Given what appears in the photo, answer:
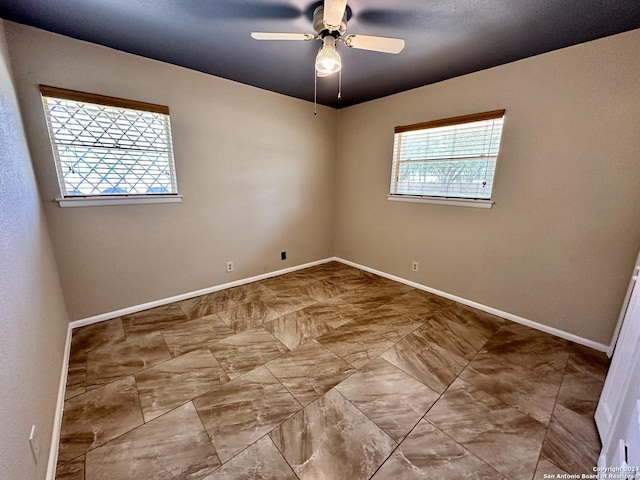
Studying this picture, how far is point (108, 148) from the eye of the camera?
229cm

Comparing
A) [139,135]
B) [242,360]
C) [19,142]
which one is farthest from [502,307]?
[19,142]

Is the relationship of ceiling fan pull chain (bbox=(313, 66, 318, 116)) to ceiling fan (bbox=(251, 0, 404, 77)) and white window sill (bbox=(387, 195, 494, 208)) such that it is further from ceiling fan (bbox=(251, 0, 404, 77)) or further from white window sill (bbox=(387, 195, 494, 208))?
white window sill (bbox=(387, 195, 494, 208))

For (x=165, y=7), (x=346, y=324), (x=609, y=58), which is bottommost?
(x=346, y=324)

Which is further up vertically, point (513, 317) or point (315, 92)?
point (315, 92)

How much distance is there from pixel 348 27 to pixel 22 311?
8.33 ft

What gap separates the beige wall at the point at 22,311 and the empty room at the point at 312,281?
0.02 meters

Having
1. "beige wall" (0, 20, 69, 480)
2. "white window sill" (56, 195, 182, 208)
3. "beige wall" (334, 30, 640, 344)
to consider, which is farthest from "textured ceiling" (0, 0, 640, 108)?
"white window sill" (56, 195, 182, 208)

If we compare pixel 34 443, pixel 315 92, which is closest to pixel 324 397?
pixel 34 443

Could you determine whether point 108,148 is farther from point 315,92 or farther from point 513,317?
point 513,317

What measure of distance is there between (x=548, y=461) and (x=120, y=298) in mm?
3346

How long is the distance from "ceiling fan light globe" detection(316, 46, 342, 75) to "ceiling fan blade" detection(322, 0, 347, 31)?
0.41 ft

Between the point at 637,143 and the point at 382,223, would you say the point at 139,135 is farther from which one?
the point at 637,143

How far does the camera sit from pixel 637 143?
1.87 meters

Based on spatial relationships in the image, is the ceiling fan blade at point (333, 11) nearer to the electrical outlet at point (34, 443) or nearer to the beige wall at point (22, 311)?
the beige wall at point (22, 311)
